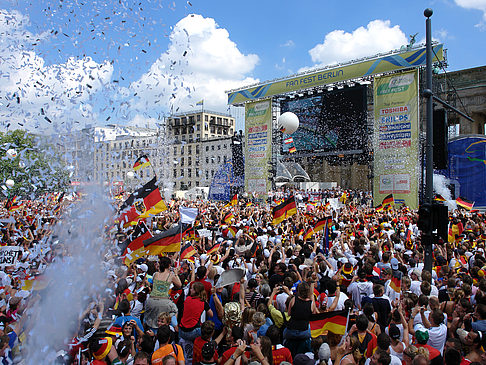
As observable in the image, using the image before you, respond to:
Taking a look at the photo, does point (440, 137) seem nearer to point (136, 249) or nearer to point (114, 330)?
point (136, 249)

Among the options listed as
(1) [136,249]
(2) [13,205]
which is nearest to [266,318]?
(1) [136,249]

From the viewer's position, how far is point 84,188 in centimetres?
576

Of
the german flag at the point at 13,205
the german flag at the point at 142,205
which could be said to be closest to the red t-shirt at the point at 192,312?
the german flag at the point at 142,205

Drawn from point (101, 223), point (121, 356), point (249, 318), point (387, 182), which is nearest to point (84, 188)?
point (101, 223)

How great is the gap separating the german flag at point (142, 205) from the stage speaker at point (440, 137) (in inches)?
245

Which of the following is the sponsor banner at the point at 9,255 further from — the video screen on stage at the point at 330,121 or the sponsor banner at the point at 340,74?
the video screen on stage at the point at 330,121

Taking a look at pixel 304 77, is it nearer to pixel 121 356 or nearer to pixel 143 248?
pixel 143 248

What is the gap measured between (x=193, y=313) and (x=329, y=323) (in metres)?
1.60

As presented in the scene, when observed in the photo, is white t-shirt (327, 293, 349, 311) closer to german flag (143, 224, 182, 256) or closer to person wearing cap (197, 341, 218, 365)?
person wearing cap (197, 341, 218, 365)

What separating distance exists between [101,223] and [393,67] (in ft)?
89.4

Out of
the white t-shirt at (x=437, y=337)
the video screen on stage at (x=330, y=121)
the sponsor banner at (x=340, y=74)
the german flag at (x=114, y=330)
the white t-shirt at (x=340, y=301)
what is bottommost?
the white t-shirt at (x=437, y=337)

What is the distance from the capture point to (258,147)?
3394 cm

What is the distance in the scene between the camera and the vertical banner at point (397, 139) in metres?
24.2

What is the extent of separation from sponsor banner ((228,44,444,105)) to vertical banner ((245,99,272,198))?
2.62 metres
